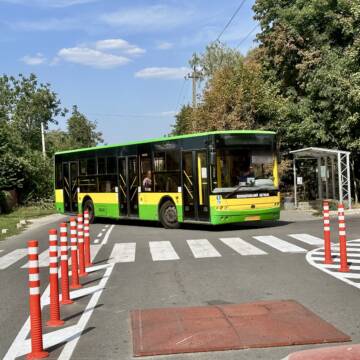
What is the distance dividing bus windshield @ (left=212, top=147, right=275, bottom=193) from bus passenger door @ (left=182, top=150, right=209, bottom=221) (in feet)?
1.53

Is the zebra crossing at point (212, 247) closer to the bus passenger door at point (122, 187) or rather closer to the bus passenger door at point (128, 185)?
the bus passenger door at point (128, 185)

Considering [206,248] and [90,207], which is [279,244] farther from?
[90,207]

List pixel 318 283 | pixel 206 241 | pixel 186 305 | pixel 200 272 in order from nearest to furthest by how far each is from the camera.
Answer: pixel 186 305, pixel 318 283, pixel 200 272, pixel 206 241

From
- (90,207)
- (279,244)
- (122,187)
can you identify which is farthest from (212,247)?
(90,207)

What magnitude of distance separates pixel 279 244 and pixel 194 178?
15.5 feet

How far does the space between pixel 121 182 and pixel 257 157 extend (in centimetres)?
584

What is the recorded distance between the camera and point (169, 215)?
19.2 meters

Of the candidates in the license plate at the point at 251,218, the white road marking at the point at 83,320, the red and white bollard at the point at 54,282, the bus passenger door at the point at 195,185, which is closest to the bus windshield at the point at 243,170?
the bus passenger door at the point at 195,185

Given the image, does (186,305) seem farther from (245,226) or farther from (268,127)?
(268,127)

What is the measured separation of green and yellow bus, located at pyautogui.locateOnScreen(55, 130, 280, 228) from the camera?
56.5 feet

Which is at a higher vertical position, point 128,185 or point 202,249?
point 128,185

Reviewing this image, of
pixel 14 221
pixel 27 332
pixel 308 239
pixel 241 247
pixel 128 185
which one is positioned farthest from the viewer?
pixel 14 221

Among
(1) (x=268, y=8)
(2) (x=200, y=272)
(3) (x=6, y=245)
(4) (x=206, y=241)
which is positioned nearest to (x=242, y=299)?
(2) (x=200, y=272)

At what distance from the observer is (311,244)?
44.7ft
